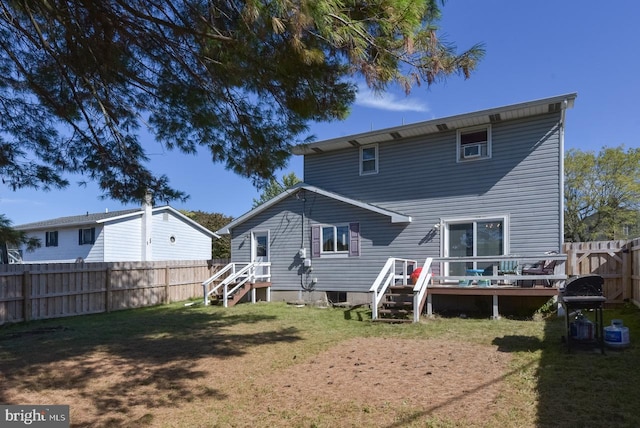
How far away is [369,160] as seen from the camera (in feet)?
45.4

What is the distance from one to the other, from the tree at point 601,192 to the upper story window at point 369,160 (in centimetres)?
2171

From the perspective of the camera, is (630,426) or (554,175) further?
(554,175)

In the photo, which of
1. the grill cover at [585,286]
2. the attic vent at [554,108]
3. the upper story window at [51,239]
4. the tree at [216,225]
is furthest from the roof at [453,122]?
the tree at [216,225]

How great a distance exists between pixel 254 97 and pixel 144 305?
1075 cm

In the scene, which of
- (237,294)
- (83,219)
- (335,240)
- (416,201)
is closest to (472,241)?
(416,201)

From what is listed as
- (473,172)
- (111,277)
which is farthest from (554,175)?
(111,277)

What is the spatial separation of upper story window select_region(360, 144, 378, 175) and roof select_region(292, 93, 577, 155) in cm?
24

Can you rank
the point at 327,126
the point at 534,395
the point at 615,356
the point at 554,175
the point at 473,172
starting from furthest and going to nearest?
the point at 473,172
the point at 554,175
the point at 327,126
the point at 615,356
the point at 534,395

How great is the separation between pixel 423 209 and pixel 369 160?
8.41ft

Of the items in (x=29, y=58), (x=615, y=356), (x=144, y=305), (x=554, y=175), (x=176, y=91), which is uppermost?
(x=29, y=58)

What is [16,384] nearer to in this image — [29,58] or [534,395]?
[29,58]

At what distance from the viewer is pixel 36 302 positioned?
36.0 feet

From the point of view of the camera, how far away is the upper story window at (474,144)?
1183cm

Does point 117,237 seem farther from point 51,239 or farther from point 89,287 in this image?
point 89,287
